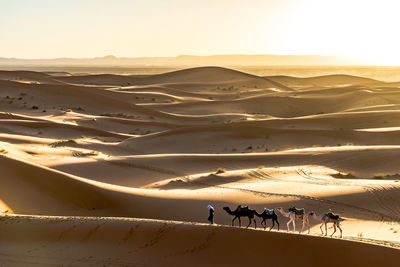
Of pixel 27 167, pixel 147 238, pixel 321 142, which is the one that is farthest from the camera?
pixel 321 142

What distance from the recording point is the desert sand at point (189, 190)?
25.3 feet

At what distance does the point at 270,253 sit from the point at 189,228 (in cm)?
140

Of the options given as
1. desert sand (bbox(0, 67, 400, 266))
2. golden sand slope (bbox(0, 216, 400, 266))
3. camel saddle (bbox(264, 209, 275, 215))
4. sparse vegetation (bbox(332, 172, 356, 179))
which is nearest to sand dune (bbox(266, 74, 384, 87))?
desert sand (bbox(0, 67, 400, 266))

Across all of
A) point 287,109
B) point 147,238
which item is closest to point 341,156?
point 147,238

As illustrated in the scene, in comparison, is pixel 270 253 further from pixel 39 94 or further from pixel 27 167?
pixel 39 94

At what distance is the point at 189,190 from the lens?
14.0m

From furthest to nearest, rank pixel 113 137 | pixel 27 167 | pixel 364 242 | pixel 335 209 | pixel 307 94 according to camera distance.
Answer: pixel 307 94 → pixel 113 137 → pixel 27 167 → pixel 335 209 → pixel 364 242

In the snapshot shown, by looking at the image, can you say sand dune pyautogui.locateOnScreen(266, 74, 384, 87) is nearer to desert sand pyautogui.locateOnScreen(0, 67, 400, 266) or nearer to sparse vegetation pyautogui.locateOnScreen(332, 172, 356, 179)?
desert sand pyautogui.locateOnScreen(0, 67, 400, 266)

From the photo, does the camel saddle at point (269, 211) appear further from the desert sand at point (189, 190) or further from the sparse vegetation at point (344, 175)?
the sparse vegetation at point (344, 175)

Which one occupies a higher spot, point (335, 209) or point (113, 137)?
point (335, 209)

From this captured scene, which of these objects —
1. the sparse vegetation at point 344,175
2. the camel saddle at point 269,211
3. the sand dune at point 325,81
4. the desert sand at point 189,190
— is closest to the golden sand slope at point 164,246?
the desert sand at point 189,190

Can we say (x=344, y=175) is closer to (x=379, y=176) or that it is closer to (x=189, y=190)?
(x=379, y=176)

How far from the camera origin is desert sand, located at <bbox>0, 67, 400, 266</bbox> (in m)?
7.70

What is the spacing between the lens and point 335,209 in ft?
37.6
